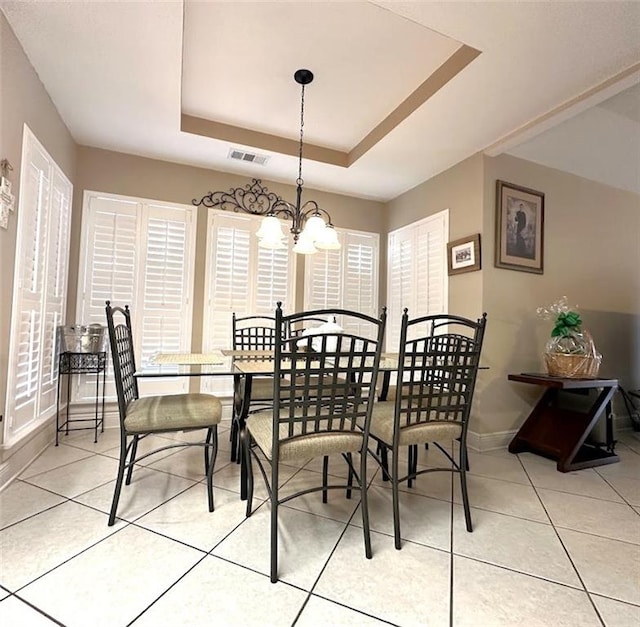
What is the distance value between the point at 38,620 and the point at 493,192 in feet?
12.2

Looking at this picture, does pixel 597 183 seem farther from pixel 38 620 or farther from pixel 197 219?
pixel 38 620

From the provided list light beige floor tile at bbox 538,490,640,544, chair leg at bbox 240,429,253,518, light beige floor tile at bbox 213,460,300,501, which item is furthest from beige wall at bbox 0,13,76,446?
light beige floor tile at bbox 538,490,640,544

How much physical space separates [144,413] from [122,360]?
13.7 inches

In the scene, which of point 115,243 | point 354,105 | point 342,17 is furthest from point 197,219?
point 342,17

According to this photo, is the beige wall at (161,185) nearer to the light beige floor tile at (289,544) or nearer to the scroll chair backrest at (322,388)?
the light beige floor tile at (289,544)

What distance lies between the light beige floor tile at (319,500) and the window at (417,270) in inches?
78.9

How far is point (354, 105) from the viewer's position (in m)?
2.83

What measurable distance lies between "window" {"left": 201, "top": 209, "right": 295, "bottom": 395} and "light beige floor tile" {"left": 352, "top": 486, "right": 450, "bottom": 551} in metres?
2.21

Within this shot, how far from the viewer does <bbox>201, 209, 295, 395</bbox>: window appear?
146 inches

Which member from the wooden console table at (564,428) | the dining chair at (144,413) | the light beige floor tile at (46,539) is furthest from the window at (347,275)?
the light beige floor tile at (46,539)

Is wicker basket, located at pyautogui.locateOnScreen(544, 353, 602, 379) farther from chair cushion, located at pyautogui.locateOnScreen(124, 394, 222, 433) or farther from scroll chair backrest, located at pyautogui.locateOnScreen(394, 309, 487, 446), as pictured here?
chair cushion, located at pyautogui.locateOnScreen(124, 394, 222, 433)

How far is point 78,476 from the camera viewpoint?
7.37 ft

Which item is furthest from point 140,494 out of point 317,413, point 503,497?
point 503,497

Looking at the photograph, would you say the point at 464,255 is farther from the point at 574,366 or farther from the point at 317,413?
the point at 317,413
